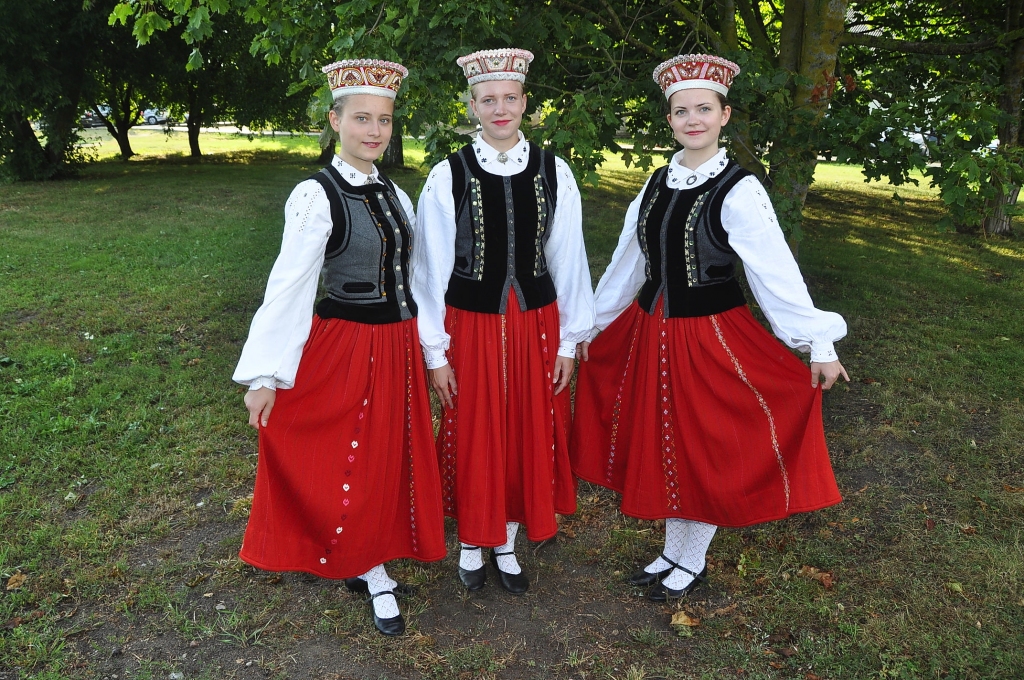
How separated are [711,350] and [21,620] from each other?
9.41 ft

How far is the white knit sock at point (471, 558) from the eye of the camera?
3.21 meters

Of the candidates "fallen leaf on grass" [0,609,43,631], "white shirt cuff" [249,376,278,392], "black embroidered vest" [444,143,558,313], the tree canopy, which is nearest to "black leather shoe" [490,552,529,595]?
"black embroidered vest" [444,143,558,313]

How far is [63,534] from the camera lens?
3.54 meters

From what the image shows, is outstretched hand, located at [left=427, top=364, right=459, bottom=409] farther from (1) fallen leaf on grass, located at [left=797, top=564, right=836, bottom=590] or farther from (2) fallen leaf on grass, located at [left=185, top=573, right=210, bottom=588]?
(1) fallen leaf on grass, located at [left=797, top=564, right=836, bottom=590]

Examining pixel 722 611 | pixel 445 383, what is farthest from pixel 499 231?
pixel 722 611

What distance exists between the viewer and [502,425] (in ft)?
9.61

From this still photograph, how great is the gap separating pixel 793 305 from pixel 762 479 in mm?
662

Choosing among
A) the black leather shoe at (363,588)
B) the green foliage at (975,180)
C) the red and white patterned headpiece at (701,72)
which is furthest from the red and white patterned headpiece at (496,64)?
the green foliage at (975,180)

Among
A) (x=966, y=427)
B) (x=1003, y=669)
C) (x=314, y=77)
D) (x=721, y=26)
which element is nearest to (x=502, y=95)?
(x=314, y=77)

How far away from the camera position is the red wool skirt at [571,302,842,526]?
109 inches

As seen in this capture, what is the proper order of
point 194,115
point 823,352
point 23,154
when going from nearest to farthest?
point 823,352
point 23,154
point 194,115

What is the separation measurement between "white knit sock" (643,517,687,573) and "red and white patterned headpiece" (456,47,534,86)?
6.18 feet

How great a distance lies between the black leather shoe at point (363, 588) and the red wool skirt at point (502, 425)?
1.23 feet

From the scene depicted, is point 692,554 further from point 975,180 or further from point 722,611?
point 975,180
